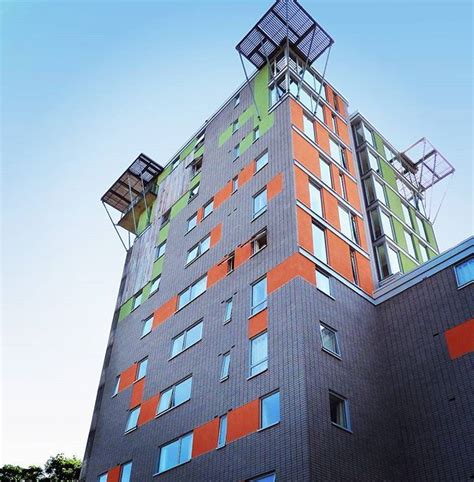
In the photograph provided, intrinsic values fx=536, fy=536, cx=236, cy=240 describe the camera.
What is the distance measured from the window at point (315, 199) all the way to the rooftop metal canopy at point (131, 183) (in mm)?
21828

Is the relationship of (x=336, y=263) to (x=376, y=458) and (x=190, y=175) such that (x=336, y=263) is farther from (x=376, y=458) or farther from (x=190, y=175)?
(x=190, y=175)

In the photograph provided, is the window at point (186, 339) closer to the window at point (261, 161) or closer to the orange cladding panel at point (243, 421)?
the orange cladding panel at point (243, 421)

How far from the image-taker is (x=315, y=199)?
30.0m

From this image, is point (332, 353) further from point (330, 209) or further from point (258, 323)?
point (330, 209)

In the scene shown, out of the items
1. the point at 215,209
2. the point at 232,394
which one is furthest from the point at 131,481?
the point at 215,209

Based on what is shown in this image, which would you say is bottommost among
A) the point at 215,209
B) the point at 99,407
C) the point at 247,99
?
the point at 99,407

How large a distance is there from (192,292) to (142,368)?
562cm

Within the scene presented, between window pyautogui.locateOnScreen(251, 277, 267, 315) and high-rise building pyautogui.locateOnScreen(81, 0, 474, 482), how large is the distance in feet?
0.26

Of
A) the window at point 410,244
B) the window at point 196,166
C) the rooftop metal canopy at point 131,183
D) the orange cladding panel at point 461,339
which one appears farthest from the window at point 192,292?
the rooftop metal canopy at point 131,183

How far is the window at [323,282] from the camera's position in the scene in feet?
84.1

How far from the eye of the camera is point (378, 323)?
2745cm

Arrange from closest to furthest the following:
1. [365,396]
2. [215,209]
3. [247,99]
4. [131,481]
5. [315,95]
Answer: [365,396]
[131,481]
[215,209]
[315,95]
[247,99]

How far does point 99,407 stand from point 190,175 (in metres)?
18.4

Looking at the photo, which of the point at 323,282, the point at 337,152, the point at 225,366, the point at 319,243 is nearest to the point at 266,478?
the point at 225,366
